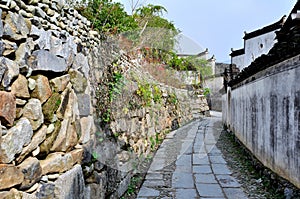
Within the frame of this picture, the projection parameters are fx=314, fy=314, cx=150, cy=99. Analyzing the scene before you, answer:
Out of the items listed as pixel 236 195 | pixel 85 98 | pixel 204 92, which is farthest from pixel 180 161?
pixel 204 92

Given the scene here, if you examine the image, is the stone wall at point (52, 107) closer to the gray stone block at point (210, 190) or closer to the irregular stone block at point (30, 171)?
the irregular stone block at point (30, 171)

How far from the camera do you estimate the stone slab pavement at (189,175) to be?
4220 millimetres

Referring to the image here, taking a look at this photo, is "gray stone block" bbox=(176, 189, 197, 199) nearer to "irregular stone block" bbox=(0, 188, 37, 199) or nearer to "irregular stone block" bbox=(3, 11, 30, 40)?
"irregular stone block" bbox=(0, 188, 37, 199)

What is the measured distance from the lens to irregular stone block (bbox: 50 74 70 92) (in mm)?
2361

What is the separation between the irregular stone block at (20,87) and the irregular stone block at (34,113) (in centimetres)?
6

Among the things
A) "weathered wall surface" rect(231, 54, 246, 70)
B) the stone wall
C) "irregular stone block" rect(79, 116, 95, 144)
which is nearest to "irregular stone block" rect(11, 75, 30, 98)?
the stone wall

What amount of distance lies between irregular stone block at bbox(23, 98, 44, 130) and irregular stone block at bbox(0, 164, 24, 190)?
0.32 metres

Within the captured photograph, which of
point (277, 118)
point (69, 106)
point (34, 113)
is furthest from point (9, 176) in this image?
point (277, 118)

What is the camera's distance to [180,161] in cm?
608

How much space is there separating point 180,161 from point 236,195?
200cm

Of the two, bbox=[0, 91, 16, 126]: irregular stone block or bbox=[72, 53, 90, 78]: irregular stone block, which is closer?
bbox=[0, 91, 16, 126]: irregular stone block

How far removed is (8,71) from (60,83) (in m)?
0.74

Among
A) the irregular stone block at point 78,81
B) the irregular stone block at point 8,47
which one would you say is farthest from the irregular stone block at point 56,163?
the irregular stone block at point 8,47

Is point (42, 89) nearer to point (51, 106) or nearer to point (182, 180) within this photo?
point (51, 106)
